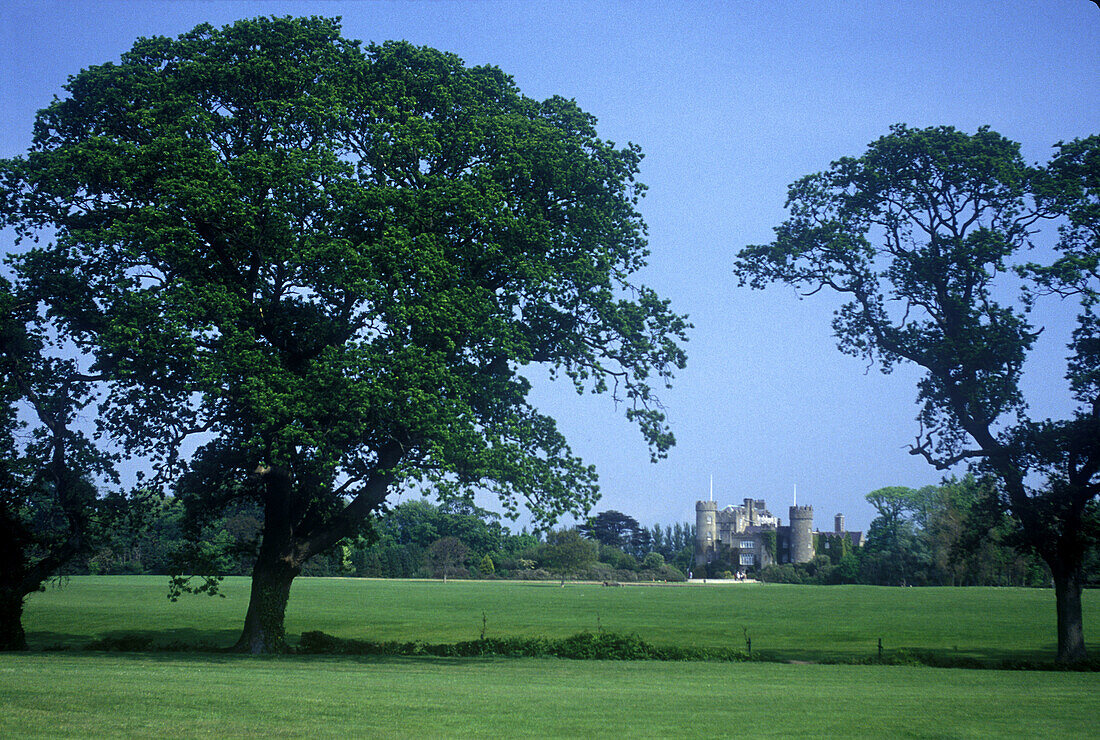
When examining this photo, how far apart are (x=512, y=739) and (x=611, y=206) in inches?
762

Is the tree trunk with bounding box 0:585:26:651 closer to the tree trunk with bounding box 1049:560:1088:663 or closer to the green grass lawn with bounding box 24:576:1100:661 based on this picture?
the green grass lawn with bounding box 24:576:1100:661

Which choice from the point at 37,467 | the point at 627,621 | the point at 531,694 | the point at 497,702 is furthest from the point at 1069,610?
the point at 37,467

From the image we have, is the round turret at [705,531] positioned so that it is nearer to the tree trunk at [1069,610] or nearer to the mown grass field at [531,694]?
the mown grass field at [531,694]

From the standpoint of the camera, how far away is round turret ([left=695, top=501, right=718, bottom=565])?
164 m

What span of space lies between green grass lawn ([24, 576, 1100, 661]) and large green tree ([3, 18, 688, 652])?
10048 mm

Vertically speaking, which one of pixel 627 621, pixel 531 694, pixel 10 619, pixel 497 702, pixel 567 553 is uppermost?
pixel 497 702

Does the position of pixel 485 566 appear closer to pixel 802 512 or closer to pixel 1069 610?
pixel 802 512

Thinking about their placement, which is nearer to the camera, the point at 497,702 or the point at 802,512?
the point at 497,702

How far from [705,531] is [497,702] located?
156172 millimetres

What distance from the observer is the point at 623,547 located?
166 meters

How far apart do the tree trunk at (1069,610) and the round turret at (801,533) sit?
12864cm

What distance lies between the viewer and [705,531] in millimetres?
164875

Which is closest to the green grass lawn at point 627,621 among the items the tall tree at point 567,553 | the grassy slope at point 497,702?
the grassy slope at point 497,702

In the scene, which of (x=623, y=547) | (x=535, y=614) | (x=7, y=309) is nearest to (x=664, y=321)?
(x=7, y=309)
